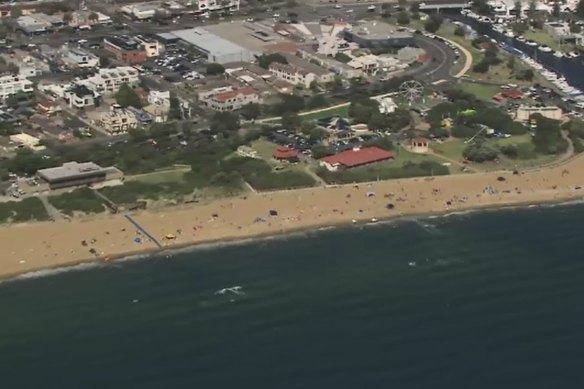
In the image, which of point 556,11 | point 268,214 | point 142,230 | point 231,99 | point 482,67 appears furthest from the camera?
point 556,11

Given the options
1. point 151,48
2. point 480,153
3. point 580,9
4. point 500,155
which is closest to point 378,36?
point 151,48

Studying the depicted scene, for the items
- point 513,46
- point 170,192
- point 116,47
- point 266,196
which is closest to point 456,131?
point 266,196

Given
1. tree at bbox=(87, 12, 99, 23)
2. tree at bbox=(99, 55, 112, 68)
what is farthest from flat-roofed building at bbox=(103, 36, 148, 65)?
tree at bbox=(87, 12, 99, 23)

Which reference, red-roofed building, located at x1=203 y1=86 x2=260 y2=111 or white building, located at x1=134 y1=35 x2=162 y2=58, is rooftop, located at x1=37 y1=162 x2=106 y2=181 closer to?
red-roofed building, located at x1=203 y1=86 x2=260 y2=111

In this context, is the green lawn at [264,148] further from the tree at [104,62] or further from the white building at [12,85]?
the tree at [104,62]

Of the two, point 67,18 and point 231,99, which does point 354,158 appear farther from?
point 67,18

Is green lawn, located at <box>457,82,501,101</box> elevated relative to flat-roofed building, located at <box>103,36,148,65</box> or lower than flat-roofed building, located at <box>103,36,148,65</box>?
elevated
